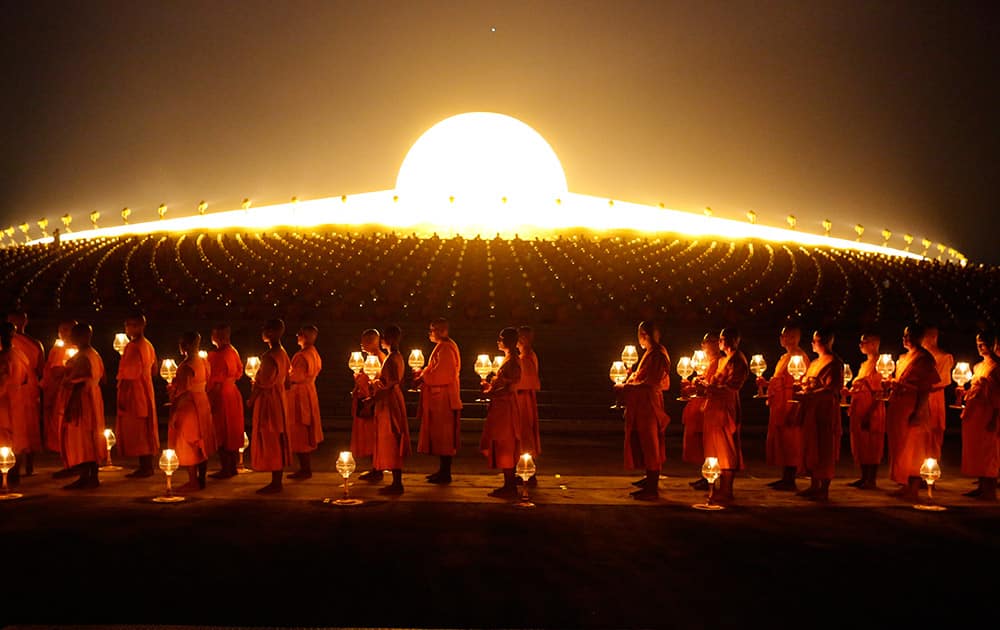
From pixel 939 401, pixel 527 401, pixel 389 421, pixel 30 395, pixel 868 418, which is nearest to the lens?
pixel 389 421

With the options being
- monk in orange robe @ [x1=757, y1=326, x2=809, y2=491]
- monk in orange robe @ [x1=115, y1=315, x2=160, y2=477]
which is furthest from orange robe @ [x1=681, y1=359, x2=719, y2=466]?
monk in orange robe @ [x1=115, y1=315, x2=160, y2=477]

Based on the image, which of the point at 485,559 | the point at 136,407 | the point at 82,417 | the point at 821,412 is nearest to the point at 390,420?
the point at 136,407

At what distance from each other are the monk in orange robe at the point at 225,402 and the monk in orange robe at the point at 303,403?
66cm

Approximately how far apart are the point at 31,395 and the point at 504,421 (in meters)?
4.94

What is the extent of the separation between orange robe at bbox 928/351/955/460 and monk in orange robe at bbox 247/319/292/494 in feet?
20.4

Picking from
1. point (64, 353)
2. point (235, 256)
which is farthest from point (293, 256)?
point (64, 353)

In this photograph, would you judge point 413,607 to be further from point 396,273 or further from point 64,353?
point 396,273

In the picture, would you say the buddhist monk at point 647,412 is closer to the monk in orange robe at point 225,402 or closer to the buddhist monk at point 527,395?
the buddhist monk at point 527,395

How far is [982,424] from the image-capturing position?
9.32 metres

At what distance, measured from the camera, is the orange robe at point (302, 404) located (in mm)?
9953

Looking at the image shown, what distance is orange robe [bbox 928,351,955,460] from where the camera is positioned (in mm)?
9250

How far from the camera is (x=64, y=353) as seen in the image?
34.5ft

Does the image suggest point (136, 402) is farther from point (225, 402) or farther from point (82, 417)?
point (225, 402)

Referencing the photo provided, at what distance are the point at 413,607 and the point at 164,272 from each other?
20.3m
